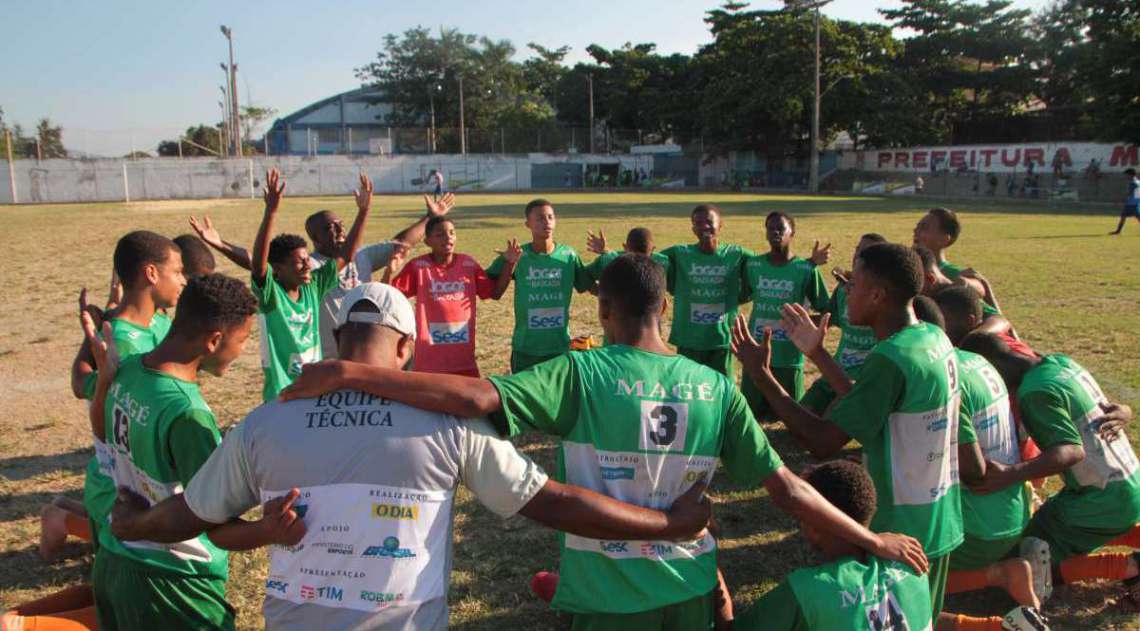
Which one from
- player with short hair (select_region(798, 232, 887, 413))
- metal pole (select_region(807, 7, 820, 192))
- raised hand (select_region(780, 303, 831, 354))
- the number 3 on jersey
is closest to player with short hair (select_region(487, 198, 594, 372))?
player with short hair (select_region(798, 232, 887, 413))

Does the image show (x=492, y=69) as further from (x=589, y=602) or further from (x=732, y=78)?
(x=589, y=602)

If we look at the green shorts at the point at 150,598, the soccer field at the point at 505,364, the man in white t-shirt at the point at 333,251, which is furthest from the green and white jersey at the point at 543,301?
the green shorts at the point at 150,598

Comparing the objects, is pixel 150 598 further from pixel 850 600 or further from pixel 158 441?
pixel 850 600

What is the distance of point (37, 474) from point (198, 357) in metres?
4.65

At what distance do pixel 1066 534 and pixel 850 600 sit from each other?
238 cm

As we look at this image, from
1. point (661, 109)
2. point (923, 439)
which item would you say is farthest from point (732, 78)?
point (923, 439)

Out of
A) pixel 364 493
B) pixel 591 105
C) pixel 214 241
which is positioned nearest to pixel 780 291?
pixel 214 241

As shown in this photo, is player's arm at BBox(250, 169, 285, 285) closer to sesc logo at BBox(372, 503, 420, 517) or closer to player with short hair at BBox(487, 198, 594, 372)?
player with short hair at BBox(487, 198, 594, 372)

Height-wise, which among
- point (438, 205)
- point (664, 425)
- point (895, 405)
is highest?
point (438, 205)

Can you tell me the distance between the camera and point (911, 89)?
55.9 m

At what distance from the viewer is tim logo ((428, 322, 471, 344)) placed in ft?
21.5

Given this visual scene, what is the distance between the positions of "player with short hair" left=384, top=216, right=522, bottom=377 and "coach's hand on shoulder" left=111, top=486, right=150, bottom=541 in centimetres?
378

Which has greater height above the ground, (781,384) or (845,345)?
(845,345)

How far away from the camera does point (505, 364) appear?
32.3 ft
